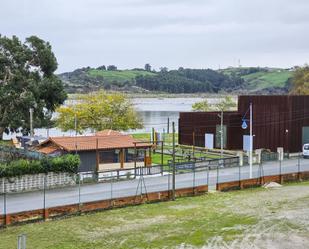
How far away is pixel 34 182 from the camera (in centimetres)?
3488

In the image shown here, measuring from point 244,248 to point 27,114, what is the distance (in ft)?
133

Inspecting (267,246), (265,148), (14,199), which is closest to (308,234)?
(267,246)

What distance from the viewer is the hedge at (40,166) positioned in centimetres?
3384

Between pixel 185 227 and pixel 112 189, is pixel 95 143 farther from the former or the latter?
pixel 185 227

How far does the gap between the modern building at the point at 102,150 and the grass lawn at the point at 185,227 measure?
11101 millimetres

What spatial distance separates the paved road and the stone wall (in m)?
1.08

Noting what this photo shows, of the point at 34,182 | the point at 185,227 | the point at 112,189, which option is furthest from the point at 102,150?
the point at 185,227

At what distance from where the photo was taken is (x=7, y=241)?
75.7 ft

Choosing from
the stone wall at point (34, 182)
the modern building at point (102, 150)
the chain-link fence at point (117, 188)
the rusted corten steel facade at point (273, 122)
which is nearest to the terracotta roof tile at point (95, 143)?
the modern building at point (102, 150)

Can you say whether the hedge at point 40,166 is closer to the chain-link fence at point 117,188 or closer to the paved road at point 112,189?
the chain-link fence at point 117,188

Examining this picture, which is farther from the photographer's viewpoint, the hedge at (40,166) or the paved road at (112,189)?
the hedge at (40,166)

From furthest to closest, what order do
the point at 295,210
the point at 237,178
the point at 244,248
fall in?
the point at 237,178, the point at 295,210, the point at 244,248

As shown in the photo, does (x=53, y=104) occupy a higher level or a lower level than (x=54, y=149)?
higher

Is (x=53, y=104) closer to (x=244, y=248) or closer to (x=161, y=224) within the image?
(x=161, y=224)
